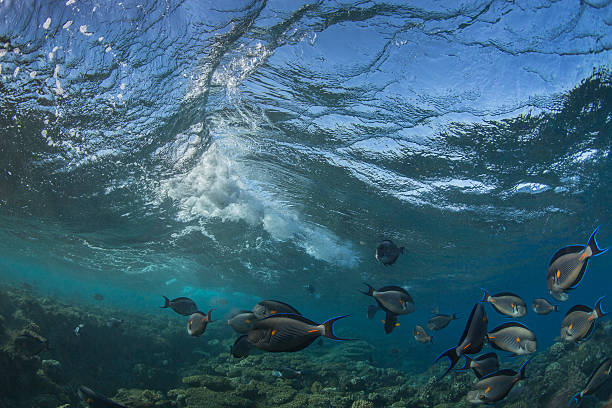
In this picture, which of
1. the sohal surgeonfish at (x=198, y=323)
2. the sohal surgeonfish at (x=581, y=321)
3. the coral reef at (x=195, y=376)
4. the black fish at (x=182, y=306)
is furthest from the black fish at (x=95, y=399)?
the sohal surgeonfish at (x=581, y=321)

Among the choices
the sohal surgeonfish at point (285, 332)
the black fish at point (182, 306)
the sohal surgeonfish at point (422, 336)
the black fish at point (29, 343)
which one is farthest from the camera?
the sohal surgeonfish at point (422, 336)

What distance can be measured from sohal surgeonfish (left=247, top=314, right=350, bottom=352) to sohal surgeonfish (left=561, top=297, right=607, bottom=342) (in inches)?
187

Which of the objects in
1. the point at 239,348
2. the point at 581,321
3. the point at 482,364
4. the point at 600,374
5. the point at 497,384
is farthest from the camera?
the point at 239,348

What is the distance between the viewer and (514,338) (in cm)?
448

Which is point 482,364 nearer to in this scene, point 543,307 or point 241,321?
point 543,307

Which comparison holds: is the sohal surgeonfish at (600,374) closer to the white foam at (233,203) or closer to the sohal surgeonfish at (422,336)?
the sohal surgeonfish at (422,336)

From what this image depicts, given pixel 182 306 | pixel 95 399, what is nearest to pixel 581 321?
pixel 95 399

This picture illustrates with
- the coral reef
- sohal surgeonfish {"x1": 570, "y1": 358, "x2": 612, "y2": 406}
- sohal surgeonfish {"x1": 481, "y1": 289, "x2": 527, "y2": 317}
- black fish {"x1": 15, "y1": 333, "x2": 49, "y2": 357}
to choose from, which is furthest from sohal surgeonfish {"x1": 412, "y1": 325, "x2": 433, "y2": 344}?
black fish {"x1": 15, "y1": 333, "x2": 49, "y2": 357}

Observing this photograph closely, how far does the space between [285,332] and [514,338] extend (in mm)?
3928

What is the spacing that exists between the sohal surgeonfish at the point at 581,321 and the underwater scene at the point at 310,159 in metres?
0.03

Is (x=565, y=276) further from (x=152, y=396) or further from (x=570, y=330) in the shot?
(x=152, y=396)

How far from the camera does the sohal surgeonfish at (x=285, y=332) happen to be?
284cm

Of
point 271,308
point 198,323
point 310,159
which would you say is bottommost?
point 198,323

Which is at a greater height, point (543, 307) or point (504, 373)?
point (543, 307)
